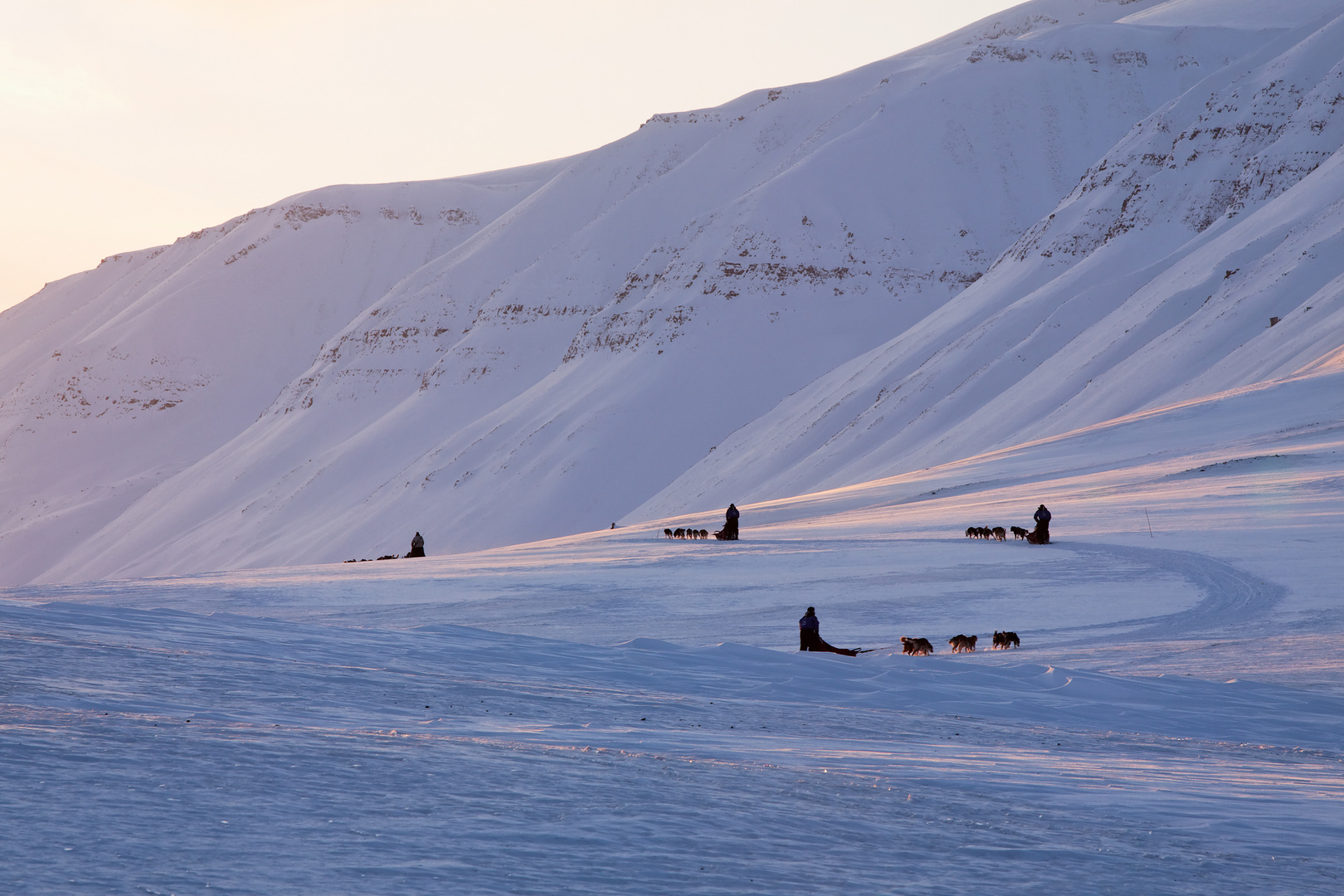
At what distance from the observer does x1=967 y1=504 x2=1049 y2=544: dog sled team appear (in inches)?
1032

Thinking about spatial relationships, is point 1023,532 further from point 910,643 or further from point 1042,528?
point 910,643

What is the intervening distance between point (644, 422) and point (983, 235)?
126ft

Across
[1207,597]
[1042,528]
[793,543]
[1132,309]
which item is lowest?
[1207,597]

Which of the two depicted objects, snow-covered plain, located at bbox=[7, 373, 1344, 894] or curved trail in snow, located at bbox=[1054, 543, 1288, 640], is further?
curved trail in snow, located at bbox=[1054, 543, 1288, 640]

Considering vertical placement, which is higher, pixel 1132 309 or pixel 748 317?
pixel 748 317

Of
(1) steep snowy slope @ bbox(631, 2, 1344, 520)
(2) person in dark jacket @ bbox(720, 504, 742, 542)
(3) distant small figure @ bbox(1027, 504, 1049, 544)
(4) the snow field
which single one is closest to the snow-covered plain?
(4) the snow field

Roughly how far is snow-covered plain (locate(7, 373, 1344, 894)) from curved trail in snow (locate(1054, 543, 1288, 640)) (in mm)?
79

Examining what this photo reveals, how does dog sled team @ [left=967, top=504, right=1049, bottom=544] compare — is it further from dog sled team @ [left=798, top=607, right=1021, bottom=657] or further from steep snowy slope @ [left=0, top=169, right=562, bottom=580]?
steep snowy slope @ [left=0, top=169, right=562, bottom=580]

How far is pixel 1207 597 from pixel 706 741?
13380mm

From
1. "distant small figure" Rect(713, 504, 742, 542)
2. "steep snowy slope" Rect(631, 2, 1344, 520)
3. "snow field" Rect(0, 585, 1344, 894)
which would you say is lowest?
"snow field" Rect(0, 585, 1344, 894)

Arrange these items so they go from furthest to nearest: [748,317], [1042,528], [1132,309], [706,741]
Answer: [748,317] < [1132,309] < [1042,528] < [706,741]

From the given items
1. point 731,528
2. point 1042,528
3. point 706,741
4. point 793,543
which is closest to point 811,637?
point 706,741

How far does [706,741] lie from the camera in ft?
29.2

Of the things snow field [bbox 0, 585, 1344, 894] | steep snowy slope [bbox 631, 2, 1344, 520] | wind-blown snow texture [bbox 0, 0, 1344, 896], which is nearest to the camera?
snow field [bbox 0, 585, 1344, 894]
